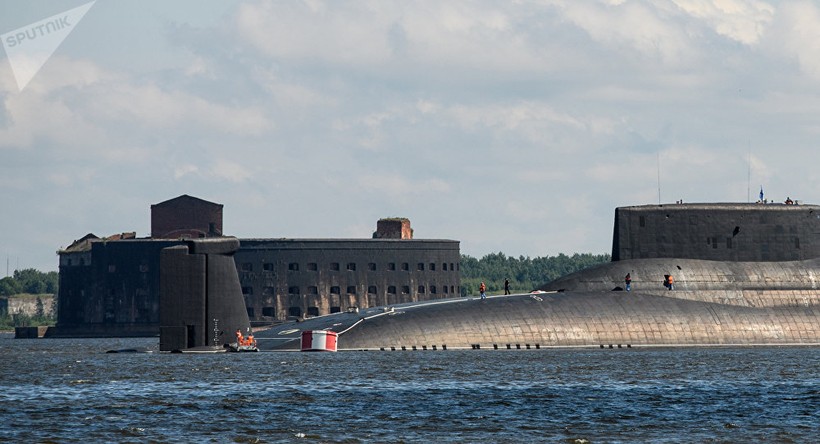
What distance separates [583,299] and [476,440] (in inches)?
1360

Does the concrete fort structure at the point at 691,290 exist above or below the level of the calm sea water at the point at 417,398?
above

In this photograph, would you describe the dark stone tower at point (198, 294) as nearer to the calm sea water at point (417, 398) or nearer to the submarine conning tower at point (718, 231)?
the calm sea water at point (417, 398)

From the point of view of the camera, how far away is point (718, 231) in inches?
2571

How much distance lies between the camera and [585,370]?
5056 centimetres

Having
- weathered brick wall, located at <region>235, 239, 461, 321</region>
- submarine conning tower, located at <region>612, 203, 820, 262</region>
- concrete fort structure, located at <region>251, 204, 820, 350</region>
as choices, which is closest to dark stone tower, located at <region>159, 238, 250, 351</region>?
concrete fort structure, located at <region>251, 204, 820, 350</region>

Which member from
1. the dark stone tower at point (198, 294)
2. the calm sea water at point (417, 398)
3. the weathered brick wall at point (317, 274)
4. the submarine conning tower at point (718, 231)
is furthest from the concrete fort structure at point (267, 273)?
the calm sea water at point (417, 398)

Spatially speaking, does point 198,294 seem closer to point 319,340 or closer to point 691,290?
point 319,340

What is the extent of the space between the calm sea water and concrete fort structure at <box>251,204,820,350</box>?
149 inches

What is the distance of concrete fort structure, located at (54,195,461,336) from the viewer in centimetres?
11262

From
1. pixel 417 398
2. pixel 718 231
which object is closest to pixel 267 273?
pixel 718 231

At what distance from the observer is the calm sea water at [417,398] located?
3200 cm

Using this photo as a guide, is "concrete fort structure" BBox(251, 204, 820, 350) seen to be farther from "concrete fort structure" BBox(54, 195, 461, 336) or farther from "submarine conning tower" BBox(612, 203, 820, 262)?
"concrete fort structure" BBox(54, 195, 461, 336)

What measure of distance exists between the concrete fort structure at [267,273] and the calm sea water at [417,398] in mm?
52995

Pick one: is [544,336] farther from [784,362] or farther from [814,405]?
[814,405]
